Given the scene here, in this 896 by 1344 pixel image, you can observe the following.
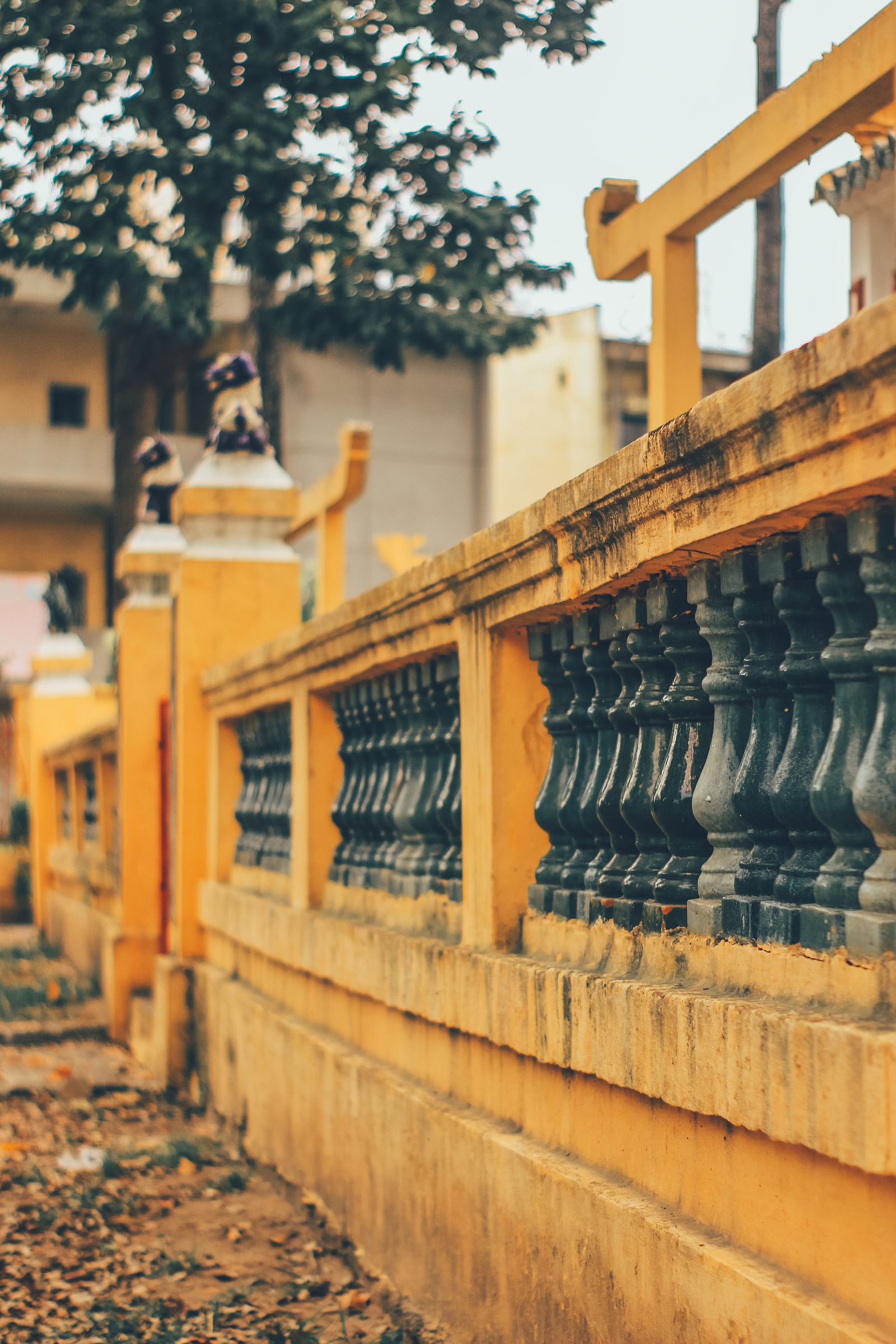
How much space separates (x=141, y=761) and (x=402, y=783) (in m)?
4.72

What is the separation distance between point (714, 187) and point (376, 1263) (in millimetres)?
2983

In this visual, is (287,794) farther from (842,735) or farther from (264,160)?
(264,160)

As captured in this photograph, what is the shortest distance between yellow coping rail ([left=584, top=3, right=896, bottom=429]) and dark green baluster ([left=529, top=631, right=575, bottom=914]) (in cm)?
70

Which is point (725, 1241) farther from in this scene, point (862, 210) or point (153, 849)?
point (153, 849)

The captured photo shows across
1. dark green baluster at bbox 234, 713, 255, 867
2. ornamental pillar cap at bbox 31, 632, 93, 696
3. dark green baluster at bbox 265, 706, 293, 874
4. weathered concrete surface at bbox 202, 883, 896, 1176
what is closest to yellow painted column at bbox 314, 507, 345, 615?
dark green baluster at bbox 234, 713, 255, 867

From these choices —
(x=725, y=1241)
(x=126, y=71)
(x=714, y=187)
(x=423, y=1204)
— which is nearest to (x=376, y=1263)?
(x=423, y=1204)

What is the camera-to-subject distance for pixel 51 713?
1667 cm

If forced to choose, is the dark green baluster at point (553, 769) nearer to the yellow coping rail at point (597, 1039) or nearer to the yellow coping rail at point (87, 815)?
the yellow coping rail at point (597, 1039)

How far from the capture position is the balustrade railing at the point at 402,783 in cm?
438

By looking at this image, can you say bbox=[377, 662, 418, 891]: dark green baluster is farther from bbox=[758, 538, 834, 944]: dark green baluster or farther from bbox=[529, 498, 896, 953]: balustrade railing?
bbox=[758, 538, 834, 944]: dark green baluster

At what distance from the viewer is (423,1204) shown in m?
4.07

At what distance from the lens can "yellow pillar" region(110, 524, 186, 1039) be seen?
9.17m

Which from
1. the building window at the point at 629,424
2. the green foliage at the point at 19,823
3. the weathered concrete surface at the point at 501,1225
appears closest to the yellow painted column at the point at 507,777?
the weathered concrete surface at the point at 501,1225

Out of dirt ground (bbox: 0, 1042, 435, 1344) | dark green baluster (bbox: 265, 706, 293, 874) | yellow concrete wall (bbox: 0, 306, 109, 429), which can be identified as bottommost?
dirt ground (bbox: 0, 1042, 435, 1344)
